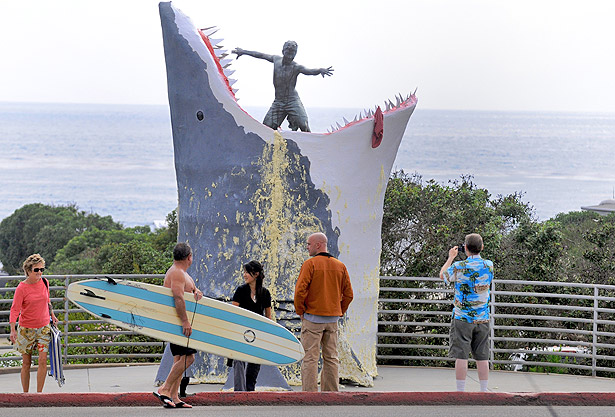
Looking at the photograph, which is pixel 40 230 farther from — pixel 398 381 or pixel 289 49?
pixel 398 381

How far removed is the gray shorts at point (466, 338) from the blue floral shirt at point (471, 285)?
6 cm

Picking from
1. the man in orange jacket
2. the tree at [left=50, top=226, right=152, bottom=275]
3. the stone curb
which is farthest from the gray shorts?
the tree at [left=50, top=226, right=152, bottom=275]

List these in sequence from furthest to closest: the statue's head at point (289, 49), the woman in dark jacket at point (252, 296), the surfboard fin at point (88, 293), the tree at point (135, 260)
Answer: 1. the tree at point (135, 260)
2. the statue's head at point (289, 49)
3. the woman in dark jacket at point (252, 296)
4. the surfboard fin at point (88, 293)

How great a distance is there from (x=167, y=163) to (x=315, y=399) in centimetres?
11270

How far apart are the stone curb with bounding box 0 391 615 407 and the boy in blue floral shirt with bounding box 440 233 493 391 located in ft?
1.88

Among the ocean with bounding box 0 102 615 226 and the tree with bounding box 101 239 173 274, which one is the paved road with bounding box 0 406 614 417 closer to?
the tree with bounding box 101 239 173 274

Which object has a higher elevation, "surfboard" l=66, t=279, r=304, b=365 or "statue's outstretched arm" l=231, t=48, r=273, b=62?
"statue's outstretched arm" l=231, t=48, r=273, b=62

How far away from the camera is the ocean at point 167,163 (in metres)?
95.0

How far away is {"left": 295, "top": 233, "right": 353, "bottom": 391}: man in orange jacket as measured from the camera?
8.36 meters

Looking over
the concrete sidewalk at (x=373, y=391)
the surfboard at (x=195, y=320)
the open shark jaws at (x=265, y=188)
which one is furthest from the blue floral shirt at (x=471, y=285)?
the open shark jaws at (x=265, y=188)

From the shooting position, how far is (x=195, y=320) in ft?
26.8

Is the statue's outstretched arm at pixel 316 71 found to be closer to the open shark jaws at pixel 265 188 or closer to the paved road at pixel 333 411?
the open shark jaws at pixel 265 188

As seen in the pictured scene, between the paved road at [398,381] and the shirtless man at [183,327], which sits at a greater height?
the shirtless man at [183,327]

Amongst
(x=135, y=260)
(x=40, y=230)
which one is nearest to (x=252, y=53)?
(x=135, y=260)
